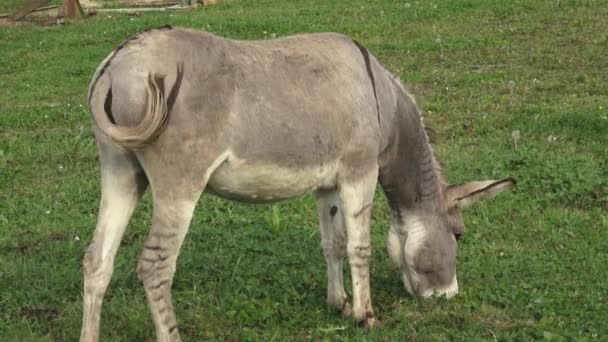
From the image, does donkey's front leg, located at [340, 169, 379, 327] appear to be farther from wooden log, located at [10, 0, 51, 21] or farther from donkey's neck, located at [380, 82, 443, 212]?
wooden log, located at [10, 0, 51, 21]

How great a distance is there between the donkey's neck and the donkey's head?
0.20 feet

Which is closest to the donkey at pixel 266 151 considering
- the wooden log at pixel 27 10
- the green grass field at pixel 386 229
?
the green grass field at pixel 386 229

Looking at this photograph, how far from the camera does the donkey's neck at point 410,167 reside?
6074 millimetres

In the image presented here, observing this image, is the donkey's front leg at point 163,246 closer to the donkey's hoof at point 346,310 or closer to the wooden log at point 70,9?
the donkey's hoof at point 346,310

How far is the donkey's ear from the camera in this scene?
6.12m

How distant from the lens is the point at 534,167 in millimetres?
8516

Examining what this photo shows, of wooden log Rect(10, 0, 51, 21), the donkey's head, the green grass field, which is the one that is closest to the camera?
the green grass field

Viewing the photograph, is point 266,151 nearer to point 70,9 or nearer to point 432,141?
point 432,141

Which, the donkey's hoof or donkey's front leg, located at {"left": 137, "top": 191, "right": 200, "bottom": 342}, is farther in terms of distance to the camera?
the donkey's hoof

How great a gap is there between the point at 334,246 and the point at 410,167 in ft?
2.16

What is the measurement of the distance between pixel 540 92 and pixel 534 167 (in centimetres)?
336

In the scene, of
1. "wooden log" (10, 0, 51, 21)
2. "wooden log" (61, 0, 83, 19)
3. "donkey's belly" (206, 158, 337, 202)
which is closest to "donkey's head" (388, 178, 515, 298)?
"donkey's belly" (206, 158, 337, 202)

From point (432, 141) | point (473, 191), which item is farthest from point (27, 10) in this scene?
point (473, 191)

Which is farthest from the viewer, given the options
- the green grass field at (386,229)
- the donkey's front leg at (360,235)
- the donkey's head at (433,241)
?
the donkey's head at (433,241)
